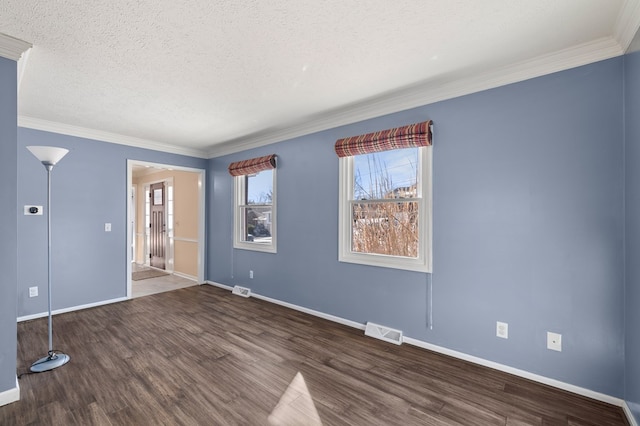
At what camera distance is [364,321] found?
10.7ft

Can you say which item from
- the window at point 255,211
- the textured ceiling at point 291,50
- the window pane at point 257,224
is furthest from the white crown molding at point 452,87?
the window pane at point 257,224

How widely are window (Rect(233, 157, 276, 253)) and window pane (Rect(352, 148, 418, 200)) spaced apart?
1467 millimetres

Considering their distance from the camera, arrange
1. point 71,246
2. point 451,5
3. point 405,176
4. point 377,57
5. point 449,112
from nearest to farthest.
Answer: point 451,5 < point 377,57 < point 449,112 < point 405,176 < point 71,246

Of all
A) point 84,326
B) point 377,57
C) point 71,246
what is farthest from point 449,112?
point 71,246

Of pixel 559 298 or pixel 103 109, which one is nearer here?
pixel 559 298

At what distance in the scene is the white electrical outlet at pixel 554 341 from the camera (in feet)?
7.09

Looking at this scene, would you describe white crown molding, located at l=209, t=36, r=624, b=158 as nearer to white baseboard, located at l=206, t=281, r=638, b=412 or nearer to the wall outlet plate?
white baseboard, located at l=206, t=281, r=638, b=412

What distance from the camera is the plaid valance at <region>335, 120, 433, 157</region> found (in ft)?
9.00

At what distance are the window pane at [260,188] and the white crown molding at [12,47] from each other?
278 centimetres

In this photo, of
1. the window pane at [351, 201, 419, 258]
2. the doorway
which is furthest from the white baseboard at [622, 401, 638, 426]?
the doorway

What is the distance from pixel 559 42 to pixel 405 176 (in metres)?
1.51

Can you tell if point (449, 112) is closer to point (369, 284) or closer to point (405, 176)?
point (405, 176)

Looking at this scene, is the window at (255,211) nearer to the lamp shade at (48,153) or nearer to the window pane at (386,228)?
the window pane at (386,228)

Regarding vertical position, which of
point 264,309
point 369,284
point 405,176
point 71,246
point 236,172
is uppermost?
point 236,172
